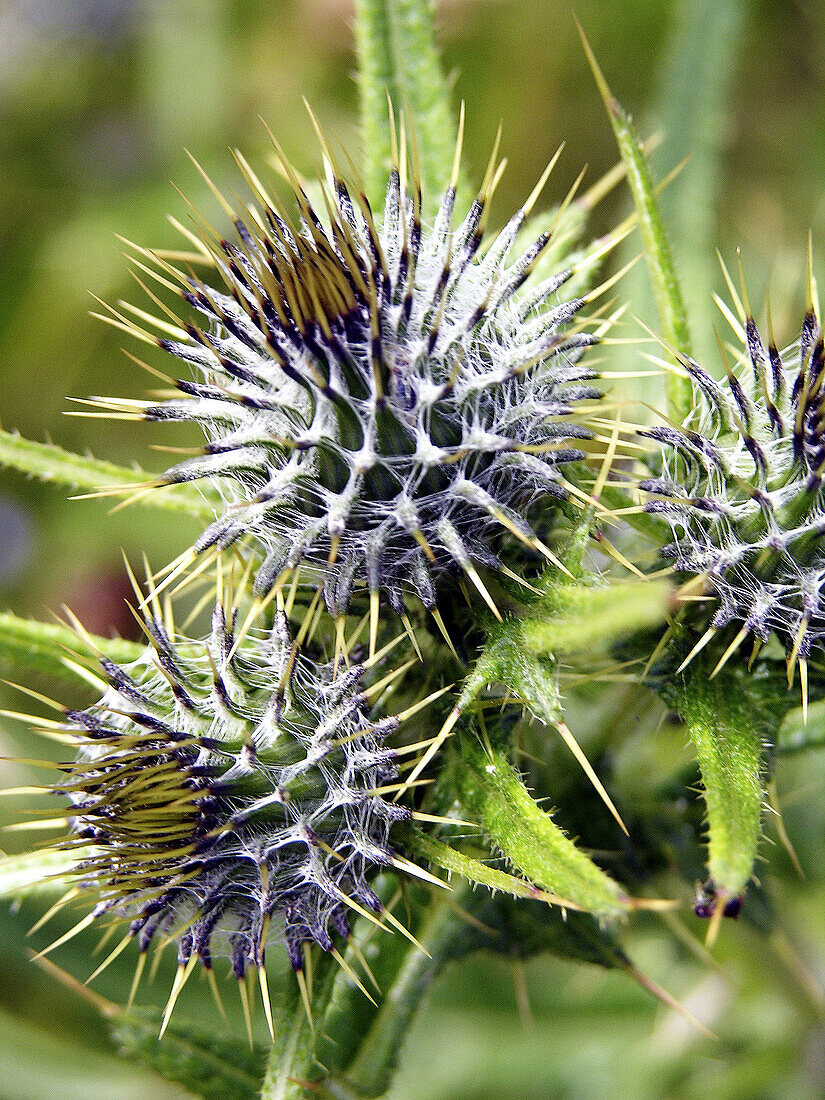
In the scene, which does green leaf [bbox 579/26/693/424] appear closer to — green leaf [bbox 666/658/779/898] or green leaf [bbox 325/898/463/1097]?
green leaf [bbox 666/658/779/898]

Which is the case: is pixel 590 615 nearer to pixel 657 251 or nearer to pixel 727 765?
pixel 727 765

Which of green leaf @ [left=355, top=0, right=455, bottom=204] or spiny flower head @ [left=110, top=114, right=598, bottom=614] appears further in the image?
green leaf @ [left=355, top=0, right=455, bottom=204]

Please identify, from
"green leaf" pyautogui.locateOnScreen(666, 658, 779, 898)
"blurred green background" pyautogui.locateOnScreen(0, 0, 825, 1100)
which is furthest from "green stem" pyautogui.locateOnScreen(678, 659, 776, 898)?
"blurred green background" pyautogui.locateOnScreen(0, 0, 825, 1100)

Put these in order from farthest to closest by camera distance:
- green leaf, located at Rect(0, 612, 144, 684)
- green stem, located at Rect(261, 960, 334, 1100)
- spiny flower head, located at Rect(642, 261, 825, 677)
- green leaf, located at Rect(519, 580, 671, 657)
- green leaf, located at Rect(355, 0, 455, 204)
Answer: green leaf, located at Rect(355, 0, 455, 204) < green leaf, located at Rect(0, 612, 144, 684) < green stem, located at Rect(261, 960, 334, 1100) < spiny flower head, located at Rect(642, 261, 825, 677) < green leaf, located at Rect(519, 580, 671, 657)

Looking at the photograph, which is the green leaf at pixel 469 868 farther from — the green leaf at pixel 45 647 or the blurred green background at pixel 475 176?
the blurred green background at pixel 475 176

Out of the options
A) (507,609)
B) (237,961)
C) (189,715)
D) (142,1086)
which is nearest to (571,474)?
(507,609)

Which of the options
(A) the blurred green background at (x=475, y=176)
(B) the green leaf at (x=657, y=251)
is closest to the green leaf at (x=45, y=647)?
(B) the green leaf at (x=657, y=251)

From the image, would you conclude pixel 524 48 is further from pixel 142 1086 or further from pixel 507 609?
pixel 142 1086
